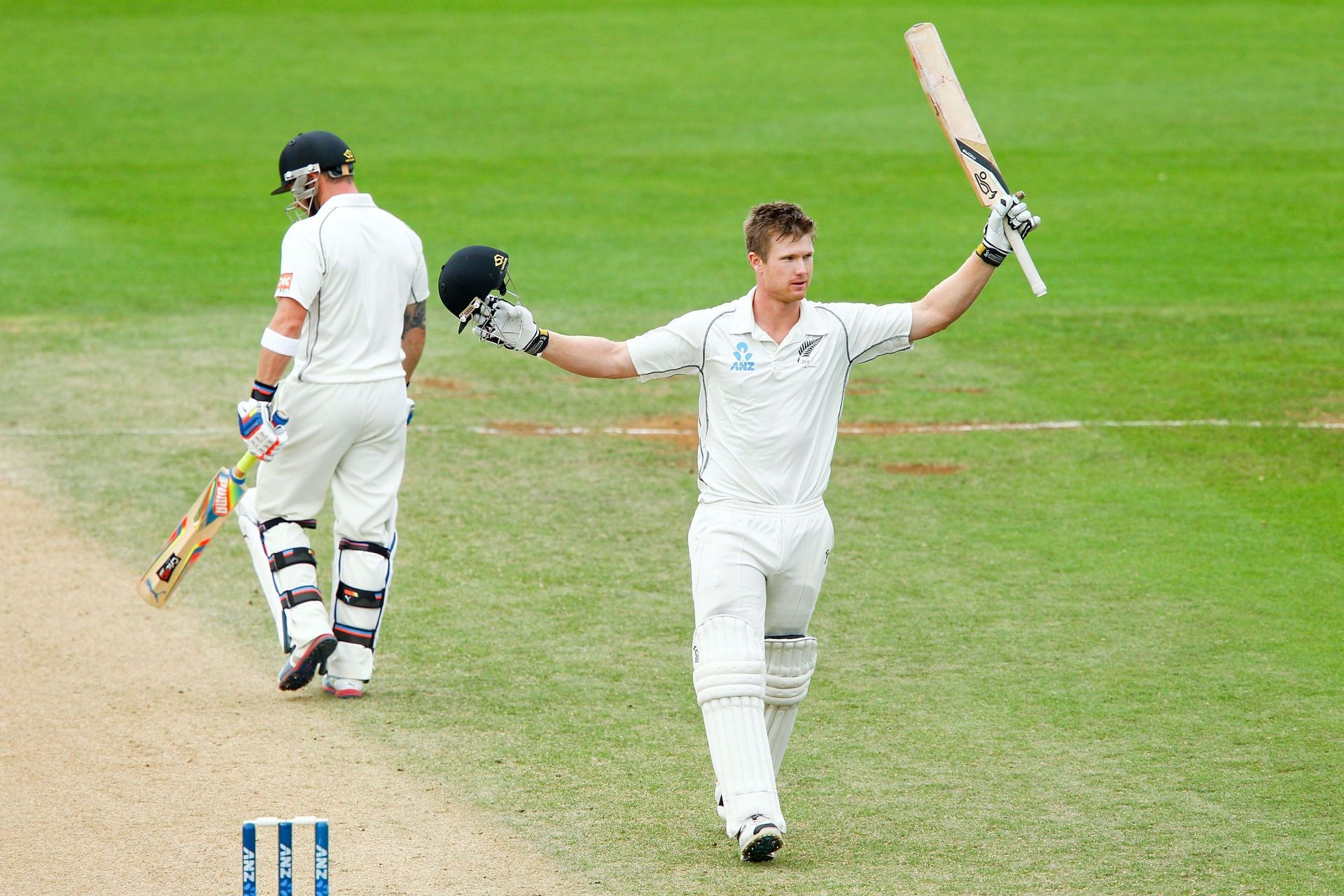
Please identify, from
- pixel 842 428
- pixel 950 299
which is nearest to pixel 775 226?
pixel 950 299

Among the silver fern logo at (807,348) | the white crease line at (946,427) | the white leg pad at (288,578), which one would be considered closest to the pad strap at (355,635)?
the white leg pad at (288,578)

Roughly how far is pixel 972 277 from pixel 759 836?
2027 mm

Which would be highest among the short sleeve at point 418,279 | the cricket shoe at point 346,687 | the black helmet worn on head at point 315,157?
the black helmet worn on head at point 315,157

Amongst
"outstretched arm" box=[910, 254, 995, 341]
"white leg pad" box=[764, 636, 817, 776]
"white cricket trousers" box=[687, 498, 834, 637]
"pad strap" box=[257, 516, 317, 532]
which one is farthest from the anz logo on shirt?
"pad strap" box=[257, 516, 317, 532]

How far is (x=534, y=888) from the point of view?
5.27 m

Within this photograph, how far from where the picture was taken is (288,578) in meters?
7.07

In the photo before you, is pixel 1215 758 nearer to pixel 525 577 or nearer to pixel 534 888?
pixel 534 888

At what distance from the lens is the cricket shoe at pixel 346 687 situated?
711 cm

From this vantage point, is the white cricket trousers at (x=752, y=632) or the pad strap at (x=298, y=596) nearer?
the white cricket trousers at (x=752, y=632)

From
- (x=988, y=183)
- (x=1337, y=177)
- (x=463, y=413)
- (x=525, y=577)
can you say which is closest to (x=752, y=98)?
(x=1337, y=177)

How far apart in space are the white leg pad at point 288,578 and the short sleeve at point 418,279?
113 centimetres

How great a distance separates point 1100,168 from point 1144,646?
51.7 feet

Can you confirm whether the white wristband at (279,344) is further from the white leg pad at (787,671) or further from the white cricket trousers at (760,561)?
the white leg pad at (787,671)

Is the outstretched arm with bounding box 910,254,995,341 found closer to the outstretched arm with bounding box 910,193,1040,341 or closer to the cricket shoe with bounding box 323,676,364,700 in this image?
the outstretched arm with bounding box 910,193,1040,341
